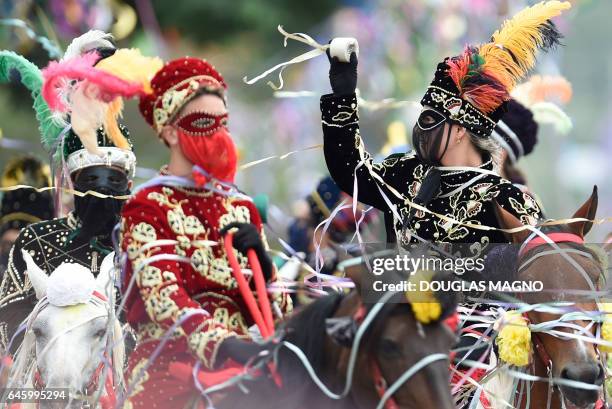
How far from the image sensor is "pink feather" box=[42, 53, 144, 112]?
543 centimetres

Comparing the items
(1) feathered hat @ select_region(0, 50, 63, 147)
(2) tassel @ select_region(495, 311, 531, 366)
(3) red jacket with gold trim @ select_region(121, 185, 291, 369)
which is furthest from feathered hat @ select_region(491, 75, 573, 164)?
(3) red jacket with gold trim @ select_region(121, 185, 291, 369)

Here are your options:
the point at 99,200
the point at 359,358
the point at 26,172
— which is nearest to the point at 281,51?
the point at 26,172

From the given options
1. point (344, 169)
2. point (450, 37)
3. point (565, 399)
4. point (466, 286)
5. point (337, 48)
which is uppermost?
point (450, 37)

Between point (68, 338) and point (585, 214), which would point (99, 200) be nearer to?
point (68, 338)

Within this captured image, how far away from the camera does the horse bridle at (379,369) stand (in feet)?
14.6

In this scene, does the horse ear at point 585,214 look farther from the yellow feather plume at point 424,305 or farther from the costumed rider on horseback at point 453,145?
the yellow feather plume at point 424,305

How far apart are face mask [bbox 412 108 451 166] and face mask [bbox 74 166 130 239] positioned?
2160 mm

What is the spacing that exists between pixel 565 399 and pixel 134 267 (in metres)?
1.97

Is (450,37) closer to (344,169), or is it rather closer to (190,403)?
(344,169)

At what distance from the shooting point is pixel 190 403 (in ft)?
17.1

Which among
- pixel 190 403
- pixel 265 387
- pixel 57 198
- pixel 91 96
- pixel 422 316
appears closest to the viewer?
pixel 422 316

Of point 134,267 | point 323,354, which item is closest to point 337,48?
point 134,267

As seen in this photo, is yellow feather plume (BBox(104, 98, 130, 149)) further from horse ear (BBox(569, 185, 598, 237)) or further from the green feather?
horse ear (BBox(569, 185, 598, 237))

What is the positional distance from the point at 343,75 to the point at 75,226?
2.56m
